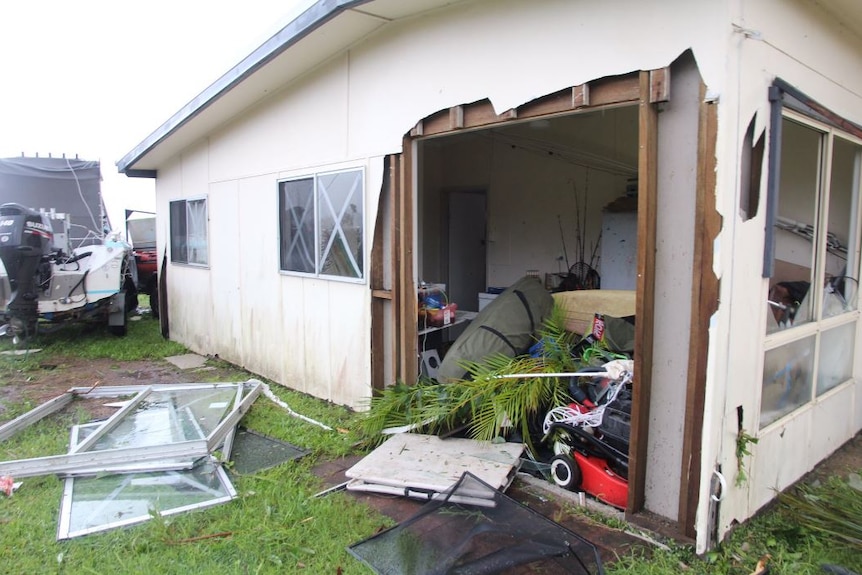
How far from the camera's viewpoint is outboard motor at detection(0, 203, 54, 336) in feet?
22.3

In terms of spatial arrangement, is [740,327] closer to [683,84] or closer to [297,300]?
[683,84]

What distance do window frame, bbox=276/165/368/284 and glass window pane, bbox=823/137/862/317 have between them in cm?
332

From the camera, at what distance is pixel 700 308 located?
258 cm

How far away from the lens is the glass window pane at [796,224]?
319 cm

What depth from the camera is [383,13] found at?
3941mm

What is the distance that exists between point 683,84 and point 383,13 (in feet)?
7.46

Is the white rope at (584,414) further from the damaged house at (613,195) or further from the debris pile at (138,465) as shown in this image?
the debris pile at (138,465)

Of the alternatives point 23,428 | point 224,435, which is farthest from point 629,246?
point 23,428

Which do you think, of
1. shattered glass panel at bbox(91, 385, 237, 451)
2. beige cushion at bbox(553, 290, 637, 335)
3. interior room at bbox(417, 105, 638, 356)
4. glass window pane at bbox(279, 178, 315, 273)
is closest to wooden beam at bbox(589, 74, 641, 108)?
beige cushion at bbox(553, 290, 637, 335)

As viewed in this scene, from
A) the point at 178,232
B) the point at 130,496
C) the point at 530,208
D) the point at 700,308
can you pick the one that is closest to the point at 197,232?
the point at 178,232

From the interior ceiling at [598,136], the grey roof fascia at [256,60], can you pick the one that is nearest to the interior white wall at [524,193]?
the interior ceiling at [598,136]

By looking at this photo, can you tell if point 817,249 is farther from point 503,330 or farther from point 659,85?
point 503,330

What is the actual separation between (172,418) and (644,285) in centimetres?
379

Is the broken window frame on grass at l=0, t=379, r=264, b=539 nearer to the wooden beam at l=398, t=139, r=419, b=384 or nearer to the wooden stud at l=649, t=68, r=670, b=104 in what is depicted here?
the wooden beam at l=398, t=139, r=419, b=384
